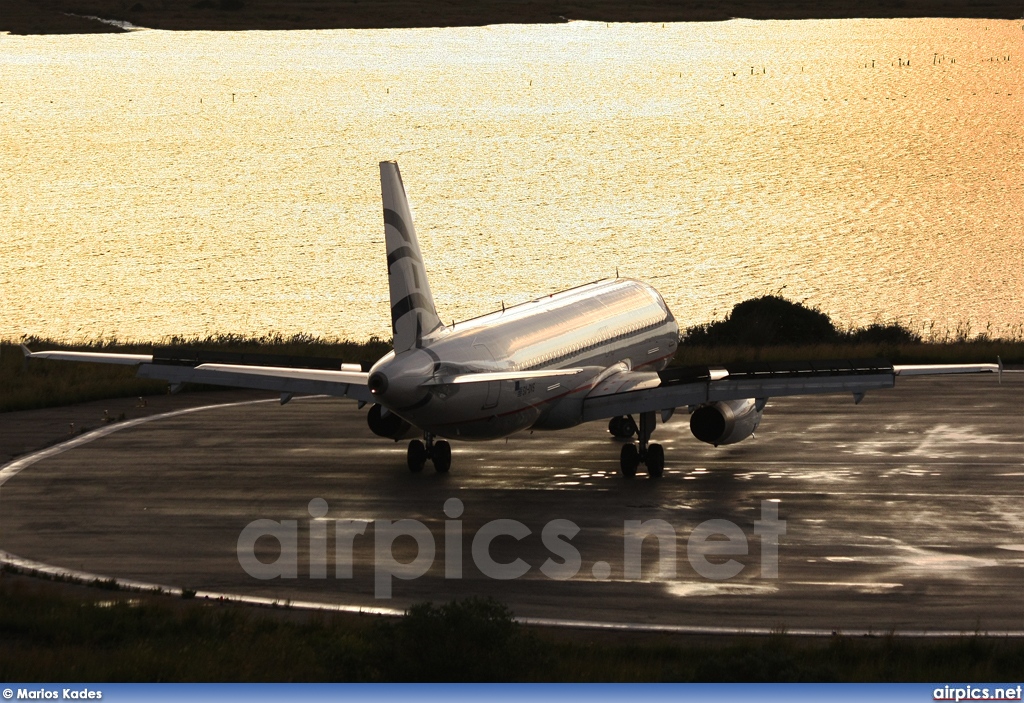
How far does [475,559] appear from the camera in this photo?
32.2 metres

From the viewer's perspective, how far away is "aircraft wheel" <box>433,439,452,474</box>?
1615 inches

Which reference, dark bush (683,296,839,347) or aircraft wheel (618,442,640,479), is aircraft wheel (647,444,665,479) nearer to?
aircraft wheel (618,442,640,479)

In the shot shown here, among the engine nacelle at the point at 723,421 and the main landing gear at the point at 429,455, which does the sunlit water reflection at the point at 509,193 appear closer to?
the engine nacelle at the point at 723,421

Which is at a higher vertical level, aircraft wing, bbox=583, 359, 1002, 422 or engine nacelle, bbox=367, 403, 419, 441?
aircraft wing, bbox=583, 359, 1002, 422

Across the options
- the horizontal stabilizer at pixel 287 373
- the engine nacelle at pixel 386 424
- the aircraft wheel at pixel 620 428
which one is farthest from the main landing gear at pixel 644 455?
the horizontal stabilizer at pixel 287 373

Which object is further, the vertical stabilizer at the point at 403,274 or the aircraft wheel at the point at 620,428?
the aircraft wheel at the point at 620,428

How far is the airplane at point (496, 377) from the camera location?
36.8 m

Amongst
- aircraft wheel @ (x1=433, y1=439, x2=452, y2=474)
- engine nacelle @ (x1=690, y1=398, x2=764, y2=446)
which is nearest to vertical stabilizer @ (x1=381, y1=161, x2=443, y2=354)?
aircraft wheel @ (x1=433, y1=439, x2=452, y2=474)

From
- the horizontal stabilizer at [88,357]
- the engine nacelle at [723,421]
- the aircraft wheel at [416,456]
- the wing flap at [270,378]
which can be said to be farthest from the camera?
the engine nacelle at [723,421]

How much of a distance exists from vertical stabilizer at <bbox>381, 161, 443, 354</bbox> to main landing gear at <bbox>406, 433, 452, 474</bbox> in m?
3.99

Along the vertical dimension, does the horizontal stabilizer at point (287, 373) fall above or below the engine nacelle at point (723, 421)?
above

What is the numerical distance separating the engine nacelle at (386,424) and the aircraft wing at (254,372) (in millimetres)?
1429

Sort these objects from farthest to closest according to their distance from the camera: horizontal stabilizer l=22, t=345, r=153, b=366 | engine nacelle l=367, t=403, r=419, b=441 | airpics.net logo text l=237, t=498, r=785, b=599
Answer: engine nacelle l=367, t=403, r=419, b=441
horizontal stabilizer l=22, t=345, r=153, b=366
airpics.net logo text l=237, t=498, r=785, b=599

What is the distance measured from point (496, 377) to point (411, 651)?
1398 cm
